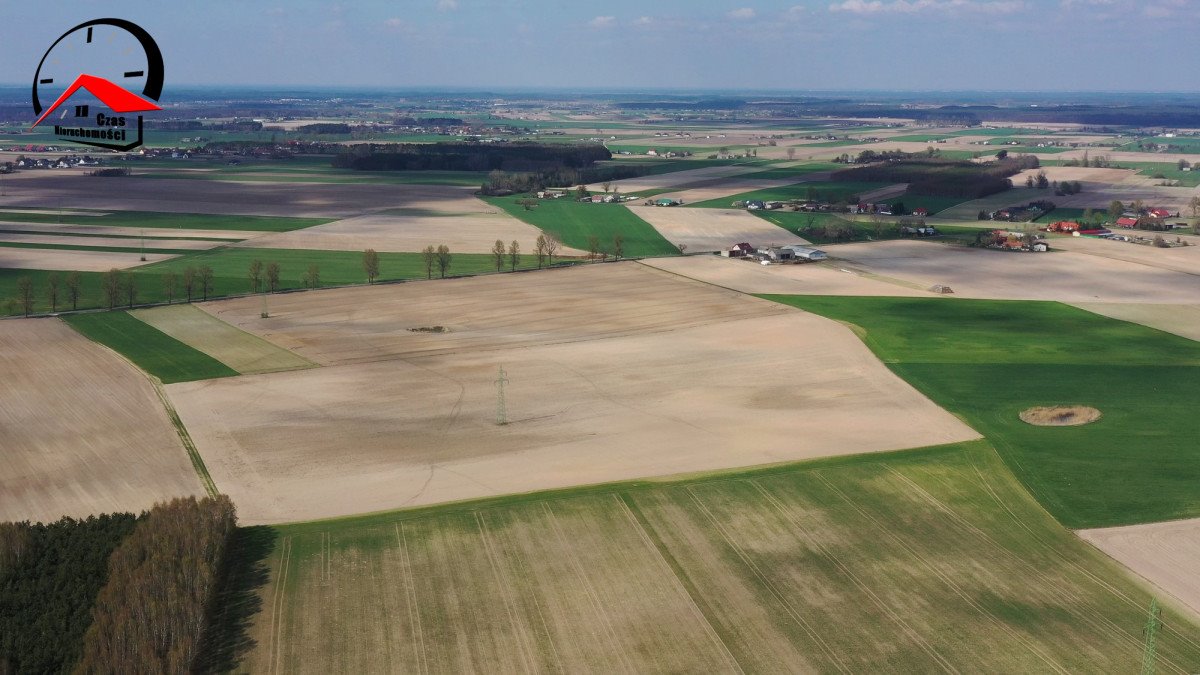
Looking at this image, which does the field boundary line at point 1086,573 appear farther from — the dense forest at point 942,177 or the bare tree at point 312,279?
the dense forest at point 942,177

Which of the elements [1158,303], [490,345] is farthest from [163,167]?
[1158,303]

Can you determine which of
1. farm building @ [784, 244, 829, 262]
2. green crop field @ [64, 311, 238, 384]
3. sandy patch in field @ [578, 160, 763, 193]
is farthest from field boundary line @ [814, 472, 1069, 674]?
sandy patch in field @ [578, 160, 763, 193]

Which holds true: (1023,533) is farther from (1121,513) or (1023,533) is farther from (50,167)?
(50,167)

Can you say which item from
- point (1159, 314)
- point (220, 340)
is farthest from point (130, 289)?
point (1159, 314)

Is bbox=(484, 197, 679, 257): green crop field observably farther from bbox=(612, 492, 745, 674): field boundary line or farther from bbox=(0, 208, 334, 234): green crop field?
bbox=(612, 492, 745, 674): field boundary line

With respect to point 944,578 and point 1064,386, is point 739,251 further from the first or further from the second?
point 944,578

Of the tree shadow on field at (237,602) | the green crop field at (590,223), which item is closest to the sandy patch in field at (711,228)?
the green crop field at (590,223)
